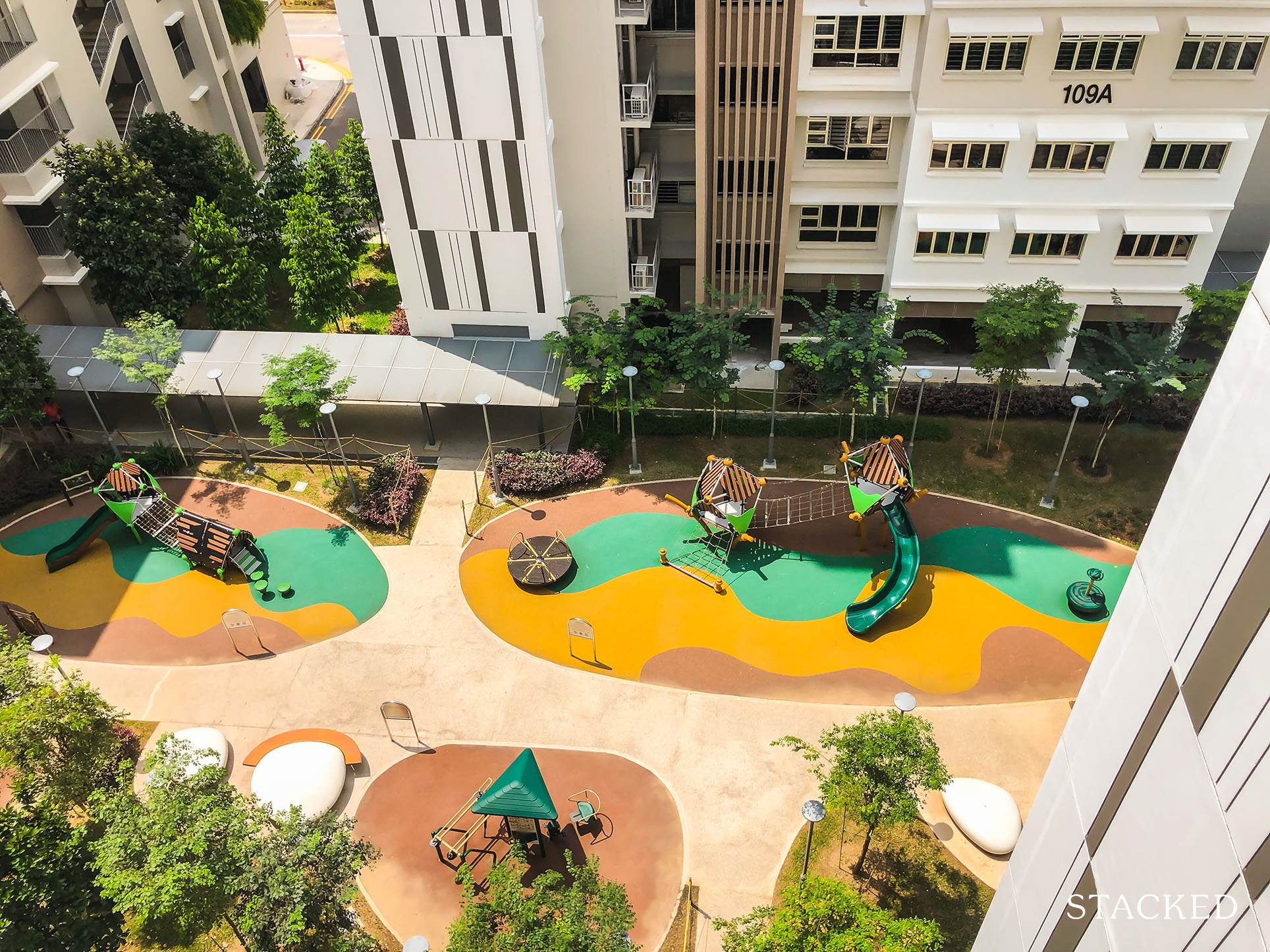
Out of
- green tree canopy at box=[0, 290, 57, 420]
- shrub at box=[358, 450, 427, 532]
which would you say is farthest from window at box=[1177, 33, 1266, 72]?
green tree canopy at box=[0, 290, 57, 420]

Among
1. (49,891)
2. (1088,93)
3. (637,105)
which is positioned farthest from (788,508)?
(49,891)

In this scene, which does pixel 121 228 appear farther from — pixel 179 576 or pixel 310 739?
pixel 310 739

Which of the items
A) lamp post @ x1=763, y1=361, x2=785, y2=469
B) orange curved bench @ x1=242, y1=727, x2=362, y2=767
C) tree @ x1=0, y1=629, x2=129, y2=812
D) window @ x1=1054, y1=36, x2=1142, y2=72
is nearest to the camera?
tree @ x1=0, y1=629, x2=129, y2=812

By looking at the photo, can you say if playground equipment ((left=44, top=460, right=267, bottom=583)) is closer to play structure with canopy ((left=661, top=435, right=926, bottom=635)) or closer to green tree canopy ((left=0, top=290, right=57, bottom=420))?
green tree canopy ((left=0, top=290, right=57, bottom=420))

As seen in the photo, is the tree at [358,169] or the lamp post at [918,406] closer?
the lamp post at [918,406]

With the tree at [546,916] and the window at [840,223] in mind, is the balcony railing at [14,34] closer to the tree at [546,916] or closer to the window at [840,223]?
the window at [840,223]

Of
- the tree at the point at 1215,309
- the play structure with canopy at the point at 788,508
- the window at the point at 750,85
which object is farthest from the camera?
the window at the point at 750,85

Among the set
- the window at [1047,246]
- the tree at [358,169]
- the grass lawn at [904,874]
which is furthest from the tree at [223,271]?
the window at [1047,246]
